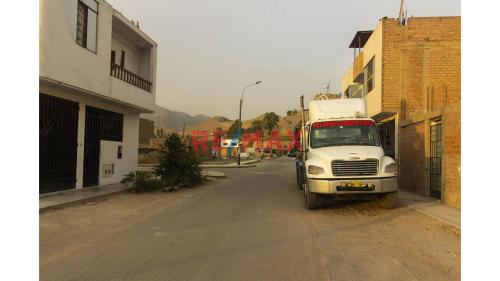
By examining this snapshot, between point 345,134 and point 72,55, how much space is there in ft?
29.5

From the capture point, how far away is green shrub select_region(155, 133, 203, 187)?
15234 mm

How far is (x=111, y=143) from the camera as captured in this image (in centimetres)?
1644

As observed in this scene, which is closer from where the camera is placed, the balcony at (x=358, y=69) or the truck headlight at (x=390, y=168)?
the truck headlight at (x=390, y=168)

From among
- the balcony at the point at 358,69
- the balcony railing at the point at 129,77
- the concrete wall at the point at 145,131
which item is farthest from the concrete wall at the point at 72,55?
the concrete wall at the point at 145,131

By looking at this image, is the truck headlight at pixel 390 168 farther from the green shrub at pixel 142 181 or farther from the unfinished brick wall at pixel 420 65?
the green shrub at pixel 142 181

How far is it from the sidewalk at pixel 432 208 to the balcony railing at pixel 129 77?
12.1 meters

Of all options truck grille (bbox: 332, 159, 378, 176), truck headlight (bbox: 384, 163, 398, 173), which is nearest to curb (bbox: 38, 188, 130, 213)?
truck grille (bbox: 332, 159, 378, 176)

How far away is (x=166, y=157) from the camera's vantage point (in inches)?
614

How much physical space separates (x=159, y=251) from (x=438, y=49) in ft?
52.5

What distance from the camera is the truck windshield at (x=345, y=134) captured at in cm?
1035

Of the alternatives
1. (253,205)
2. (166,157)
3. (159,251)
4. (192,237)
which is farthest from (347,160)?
(166,157)

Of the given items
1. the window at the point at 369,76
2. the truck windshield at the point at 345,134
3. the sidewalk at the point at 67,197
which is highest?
the window at the point at 369,76

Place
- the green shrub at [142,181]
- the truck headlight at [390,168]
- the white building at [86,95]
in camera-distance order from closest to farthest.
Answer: the truck headlight at [390,168], the white building at [86,95], the green shrub at [142,181]

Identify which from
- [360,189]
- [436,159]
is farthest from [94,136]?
[436,159]
